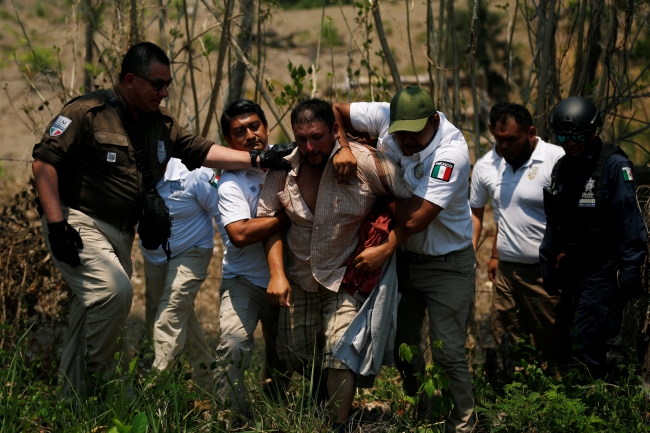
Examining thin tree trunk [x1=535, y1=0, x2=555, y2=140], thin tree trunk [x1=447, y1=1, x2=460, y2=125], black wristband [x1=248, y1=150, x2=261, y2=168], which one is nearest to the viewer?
black wristband [x1=248, y1=150, x2=261, y2=168]

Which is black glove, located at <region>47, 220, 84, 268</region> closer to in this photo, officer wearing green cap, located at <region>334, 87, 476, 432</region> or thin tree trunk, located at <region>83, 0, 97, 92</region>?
officer wearing green cap, located at <region>334, 87, 476, 432</region>

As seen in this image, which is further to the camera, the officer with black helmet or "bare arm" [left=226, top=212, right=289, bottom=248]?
the officer with black helmet

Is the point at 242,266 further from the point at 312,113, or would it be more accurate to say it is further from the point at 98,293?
the point at 312,113

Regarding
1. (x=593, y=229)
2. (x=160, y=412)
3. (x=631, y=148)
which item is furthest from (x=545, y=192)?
(x=631, y=148)

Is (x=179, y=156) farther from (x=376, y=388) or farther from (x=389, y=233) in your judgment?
(x=376, y=388)

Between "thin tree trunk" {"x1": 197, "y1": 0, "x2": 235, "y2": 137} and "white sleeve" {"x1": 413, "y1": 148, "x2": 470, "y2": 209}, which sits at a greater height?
"thin tree trunk" {"x1": 197, "y1": 0, "x2": 235, "y2": 137}

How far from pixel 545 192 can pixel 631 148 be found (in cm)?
718

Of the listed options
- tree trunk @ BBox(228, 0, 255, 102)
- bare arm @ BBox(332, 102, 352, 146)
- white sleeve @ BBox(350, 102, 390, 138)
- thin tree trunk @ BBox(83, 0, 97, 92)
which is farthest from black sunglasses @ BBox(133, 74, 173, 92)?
thin tree trunk @ BBox(83, 0, 97, 92)

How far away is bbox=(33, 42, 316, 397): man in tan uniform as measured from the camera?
401 cm

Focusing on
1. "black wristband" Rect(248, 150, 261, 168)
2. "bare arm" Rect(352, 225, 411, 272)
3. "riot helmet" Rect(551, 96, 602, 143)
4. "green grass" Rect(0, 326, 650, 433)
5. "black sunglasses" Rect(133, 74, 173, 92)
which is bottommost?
"green grass" Rect(0, 326, 650, 433)

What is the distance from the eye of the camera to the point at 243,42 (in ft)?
20.5

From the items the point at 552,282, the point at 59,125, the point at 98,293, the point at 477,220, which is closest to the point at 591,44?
the point at 477,220

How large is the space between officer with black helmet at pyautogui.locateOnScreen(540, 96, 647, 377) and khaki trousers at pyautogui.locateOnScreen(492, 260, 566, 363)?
0.42 meters

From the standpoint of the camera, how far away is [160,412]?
3.60 m
